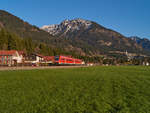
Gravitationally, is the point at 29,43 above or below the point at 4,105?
above

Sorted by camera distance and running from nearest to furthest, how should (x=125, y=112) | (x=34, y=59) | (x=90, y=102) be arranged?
(x=125, y=112) → (x=90, y=102) → (x=34, y=59)

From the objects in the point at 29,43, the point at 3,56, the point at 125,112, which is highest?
the point at 29,43

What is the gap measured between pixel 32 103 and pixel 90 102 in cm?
298

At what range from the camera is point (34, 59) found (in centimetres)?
8162

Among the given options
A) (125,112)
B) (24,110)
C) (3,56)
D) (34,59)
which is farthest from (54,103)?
(34,59)

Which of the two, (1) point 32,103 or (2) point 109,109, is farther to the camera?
(1) point 32,103

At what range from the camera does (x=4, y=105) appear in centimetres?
Result: 816

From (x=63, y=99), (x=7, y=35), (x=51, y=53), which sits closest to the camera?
(x=63, y=99)

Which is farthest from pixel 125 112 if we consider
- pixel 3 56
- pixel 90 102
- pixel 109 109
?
pixel 3 56

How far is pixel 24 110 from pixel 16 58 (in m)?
70.1

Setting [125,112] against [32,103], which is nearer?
[125,112]

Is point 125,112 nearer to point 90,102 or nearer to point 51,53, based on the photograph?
point 90,102

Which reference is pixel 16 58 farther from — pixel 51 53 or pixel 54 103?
pixel 54 103

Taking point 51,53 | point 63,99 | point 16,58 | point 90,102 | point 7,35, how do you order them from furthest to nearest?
1. point 51,53
2. point 7,35
3. point 16,58
4. point 63,99
5. point 90,102
